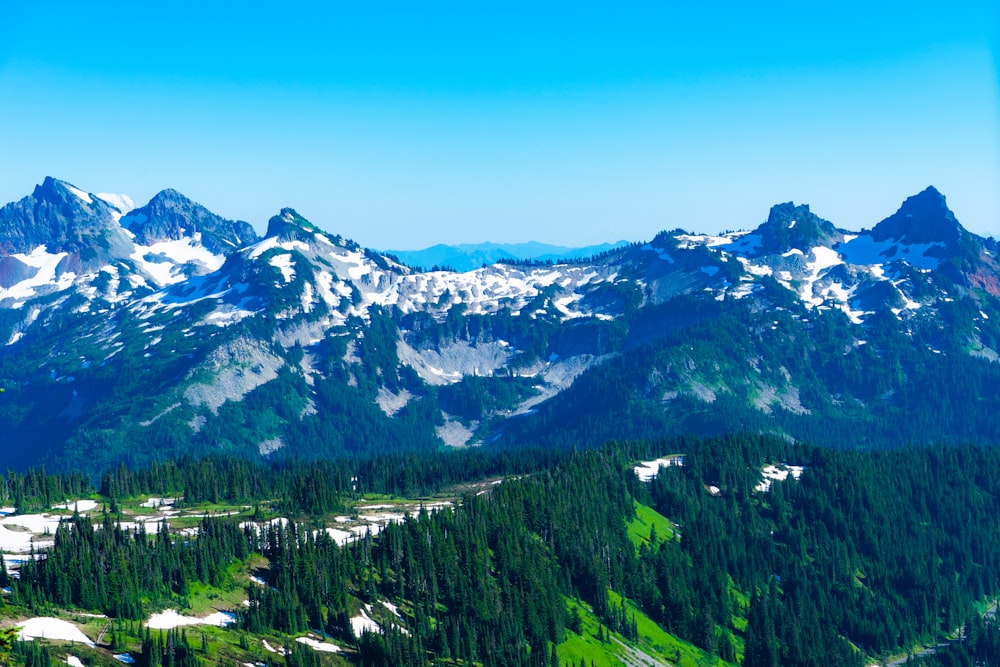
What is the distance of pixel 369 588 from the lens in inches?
7598

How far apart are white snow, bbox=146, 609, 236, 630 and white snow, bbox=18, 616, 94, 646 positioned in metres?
11.9

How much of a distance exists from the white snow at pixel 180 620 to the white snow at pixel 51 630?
1194 cm

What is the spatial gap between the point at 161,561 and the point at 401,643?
3954 centimetres

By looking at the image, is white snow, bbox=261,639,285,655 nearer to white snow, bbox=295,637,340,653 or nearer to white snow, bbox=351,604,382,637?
white snow, bbox=295,637,340,653

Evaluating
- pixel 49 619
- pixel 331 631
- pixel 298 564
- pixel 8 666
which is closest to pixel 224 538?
pixel 298 564

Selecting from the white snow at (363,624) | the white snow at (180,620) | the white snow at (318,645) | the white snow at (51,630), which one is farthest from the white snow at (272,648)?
the white snow at (51,630)

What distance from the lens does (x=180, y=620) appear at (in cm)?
15988

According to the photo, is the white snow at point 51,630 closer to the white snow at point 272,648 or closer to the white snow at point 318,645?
the white snow at point 272,648

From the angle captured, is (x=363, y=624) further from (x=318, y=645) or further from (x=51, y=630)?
(x=51, y=630)

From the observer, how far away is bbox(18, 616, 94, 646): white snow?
461ft

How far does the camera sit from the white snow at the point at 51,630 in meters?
140

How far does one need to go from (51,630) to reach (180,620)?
2040cm

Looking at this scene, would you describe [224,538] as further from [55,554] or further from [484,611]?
[484,611]

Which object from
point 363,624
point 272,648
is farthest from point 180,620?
point 363,624
